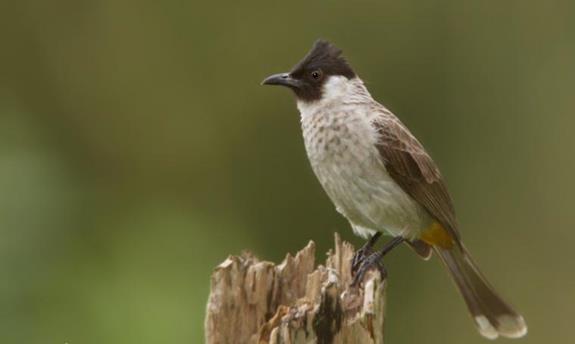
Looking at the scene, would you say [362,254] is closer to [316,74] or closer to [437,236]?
[437,236]

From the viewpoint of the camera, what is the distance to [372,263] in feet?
17.1

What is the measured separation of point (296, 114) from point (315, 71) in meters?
2.17

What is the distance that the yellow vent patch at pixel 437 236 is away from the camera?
18.4ft

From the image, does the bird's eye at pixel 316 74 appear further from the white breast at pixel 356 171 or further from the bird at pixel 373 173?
the white breast at pixel 356 171

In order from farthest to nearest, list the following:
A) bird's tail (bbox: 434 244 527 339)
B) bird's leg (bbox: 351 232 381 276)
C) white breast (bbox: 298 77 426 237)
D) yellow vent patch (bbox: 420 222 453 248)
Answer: bird's tail (bbox: 434 244 527 339), yellow vent patch (bbox: 420 222 453 248), white breast (bbox: 298 77 426 237), bird's leg (bbox: 351 232 381 276)

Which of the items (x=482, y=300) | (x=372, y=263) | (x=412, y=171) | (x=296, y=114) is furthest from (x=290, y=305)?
(x=296, y=114)

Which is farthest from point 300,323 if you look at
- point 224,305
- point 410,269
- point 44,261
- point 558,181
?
point 558,181

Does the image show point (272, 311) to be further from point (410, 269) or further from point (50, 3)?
point (50, 3)

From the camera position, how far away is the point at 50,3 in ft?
27.0

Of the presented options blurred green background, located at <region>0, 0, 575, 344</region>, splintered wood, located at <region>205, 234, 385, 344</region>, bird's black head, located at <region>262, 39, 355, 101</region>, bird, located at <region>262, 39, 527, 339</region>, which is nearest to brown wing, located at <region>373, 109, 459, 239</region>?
bird, located at <region>262, 39, 527, 339</region>

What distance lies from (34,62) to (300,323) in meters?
4.41

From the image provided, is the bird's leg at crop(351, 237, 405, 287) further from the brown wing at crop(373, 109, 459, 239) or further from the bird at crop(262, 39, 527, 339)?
the brown wing at crop(373, 109, 459, 239)

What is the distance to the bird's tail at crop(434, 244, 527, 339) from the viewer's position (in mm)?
5808

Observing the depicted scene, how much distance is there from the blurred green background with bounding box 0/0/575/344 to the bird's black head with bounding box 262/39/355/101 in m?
1.55
